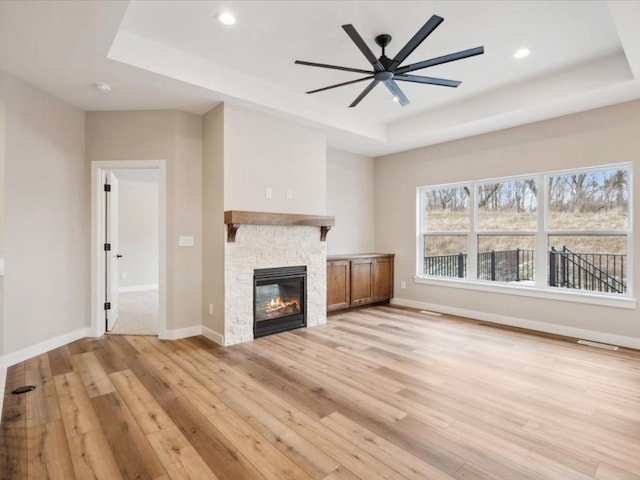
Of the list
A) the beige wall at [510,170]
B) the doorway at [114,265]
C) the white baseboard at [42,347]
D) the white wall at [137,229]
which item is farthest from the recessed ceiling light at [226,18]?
the white wall at [137,229]

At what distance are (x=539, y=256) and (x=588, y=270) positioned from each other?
1.84ft

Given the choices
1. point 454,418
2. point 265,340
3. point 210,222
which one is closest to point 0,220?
point 210,222

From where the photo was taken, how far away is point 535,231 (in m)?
4.81

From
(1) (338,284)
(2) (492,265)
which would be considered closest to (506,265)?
(2) (492,265)

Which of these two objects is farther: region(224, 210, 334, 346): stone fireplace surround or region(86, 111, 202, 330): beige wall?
region(86, 111, 202, 330): beige wall

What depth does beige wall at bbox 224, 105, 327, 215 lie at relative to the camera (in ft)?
13.5

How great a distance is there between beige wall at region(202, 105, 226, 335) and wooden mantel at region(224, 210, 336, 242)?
132mm

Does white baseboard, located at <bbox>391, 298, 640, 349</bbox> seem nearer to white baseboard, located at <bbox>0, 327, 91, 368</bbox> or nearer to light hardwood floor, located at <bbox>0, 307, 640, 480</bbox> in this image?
light hardwood floor, located at <bbox>0, 307, 640, 480</bbox>

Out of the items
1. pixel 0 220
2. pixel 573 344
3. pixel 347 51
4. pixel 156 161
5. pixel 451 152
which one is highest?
pixel 347 51

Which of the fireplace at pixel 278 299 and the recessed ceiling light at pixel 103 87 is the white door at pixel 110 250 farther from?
the fireplace at pixel 278 299

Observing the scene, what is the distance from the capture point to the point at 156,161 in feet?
14.1

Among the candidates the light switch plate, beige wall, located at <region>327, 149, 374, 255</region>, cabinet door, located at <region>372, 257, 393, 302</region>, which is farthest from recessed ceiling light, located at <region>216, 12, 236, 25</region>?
cabinet door, located at <region>372, 257, 393, 302</region>

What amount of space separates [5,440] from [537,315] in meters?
5.56

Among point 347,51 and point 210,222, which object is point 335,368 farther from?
point 347,51
